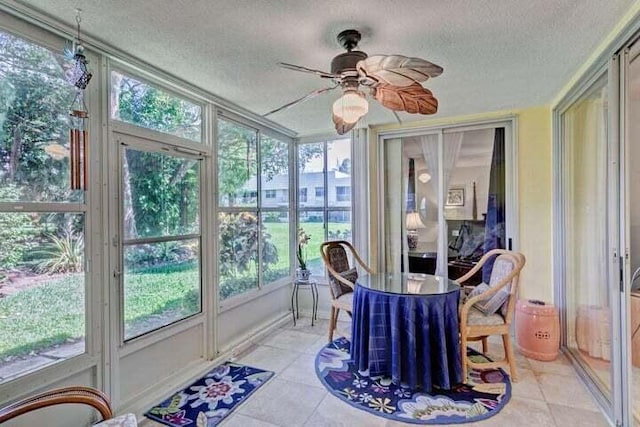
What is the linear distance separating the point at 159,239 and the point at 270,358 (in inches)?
59.7

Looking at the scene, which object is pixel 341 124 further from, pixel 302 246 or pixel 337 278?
pixel 302 246

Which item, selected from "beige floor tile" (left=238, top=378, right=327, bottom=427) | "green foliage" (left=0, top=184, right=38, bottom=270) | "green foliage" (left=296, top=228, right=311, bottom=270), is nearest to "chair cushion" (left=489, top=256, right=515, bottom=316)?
"beige floor tile" (left=238, top=378, right=327, bottom=427)

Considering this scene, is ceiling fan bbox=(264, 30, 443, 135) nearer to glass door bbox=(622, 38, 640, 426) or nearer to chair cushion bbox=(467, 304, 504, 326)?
glass door bbox=(622, 38, 640, 426)

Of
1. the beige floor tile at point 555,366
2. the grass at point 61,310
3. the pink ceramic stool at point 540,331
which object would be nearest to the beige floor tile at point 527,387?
the beige floor tile at point 555,366

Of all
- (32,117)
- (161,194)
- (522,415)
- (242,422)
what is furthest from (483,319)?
(32,117)

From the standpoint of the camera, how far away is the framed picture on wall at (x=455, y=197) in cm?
393

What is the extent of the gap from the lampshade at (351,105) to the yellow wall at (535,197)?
96.7 inches

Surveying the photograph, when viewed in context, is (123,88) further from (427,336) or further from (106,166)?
(427,336)

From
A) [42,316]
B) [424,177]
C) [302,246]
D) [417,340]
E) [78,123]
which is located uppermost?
[78,123]

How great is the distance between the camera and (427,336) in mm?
2508

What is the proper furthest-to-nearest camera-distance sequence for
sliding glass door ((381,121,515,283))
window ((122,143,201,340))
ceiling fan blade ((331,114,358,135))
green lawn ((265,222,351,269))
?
green lawn ((265,222,351,269)) → sliding glass door ((381,121,515,283)) → window ((122,143,201,340)) → ceiling fan blade ((331,114,358,135))

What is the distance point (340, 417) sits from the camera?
226 cm

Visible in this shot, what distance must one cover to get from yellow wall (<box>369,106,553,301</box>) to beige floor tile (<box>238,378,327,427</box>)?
8.22 ft

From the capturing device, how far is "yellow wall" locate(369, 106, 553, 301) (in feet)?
11.3
